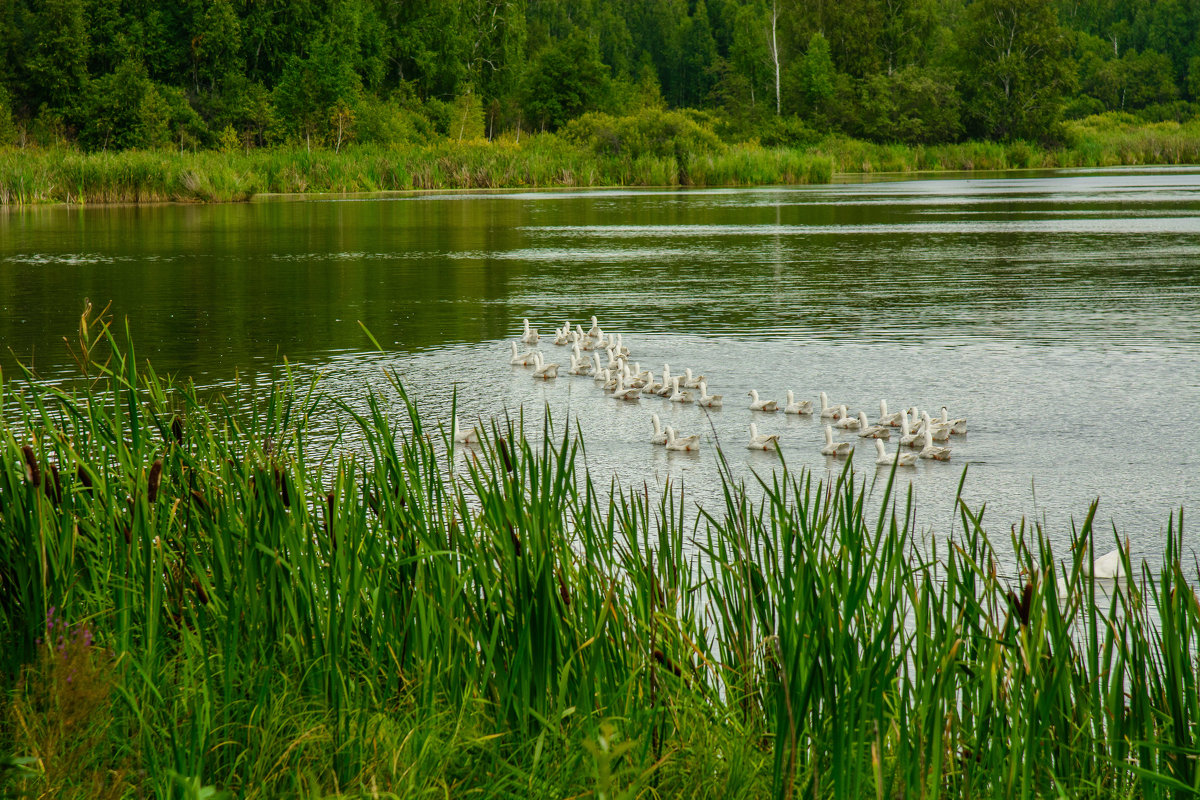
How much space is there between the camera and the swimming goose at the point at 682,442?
7.56 meters

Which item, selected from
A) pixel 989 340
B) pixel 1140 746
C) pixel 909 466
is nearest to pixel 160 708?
pixel 1140 746

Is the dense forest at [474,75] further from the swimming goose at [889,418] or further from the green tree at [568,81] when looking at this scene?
the swimming goose at [889,418]

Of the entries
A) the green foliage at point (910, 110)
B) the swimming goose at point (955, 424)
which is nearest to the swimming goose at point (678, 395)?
the swimming goose at point (955, 424)

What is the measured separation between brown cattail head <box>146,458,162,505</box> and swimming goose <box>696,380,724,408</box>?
17.7ft

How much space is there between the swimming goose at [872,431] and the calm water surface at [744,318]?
0.13 meters

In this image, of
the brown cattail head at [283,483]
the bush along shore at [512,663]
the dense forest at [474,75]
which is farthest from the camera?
the dense forest at [474,75]

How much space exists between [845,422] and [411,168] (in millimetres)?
39584

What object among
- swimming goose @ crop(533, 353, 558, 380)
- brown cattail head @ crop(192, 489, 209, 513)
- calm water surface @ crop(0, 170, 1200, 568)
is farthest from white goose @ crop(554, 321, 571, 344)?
brown cattail head @ crop(192, 489, 209, 513)

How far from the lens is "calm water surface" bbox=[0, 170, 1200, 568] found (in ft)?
24.3

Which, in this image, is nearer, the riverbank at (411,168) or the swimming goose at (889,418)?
the swimming goose at (889,418)

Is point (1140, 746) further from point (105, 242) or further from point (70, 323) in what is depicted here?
point (105, 242)

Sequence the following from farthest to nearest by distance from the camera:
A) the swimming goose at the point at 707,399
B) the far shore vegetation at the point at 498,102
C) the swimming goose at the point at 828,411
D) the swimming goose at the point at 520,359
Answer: the far shore vegetation at the point at 498,102 < the swimming goose at the point at 520,359 < the swimming goose at the point at 707,399 < the swimming goose at the point at 828,411

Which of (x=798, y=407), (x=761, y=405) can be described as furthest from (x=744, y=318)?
(x=798, y=407)

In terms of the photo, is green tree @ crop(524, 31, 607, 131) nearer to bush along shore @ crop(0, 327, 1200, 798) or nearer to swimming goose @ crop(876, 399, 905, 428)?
swimming goose @ crop(876, 399, 905, 428)
